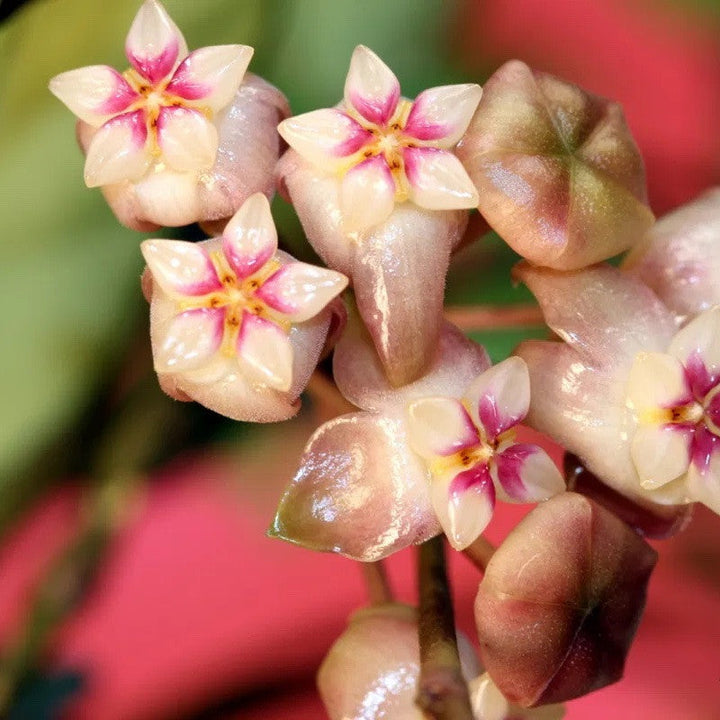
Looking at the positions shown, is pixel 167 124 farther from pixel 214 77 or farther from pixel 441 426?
pixel 441 426

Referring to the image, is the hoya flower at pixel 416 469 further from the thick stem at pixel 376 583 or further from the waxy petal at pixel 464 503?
the thick stem at pixel 376 583

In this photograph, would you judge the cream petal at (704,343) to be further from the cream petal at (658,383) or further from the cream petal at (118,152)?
the cream petal at (118,152)

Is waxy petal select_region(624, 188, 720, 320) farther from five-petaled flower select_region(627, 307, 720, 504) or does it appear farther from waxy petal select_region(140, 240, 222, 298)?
waxy petal select_region(140, 240, 222, 298)

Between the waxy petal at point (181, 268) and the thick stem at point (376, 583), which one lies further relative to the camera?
the thick stem at point (376, 583)

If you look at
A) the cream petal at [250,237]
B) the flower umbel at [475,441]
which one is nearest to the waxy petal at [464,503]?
the flower umbel at [475,441]

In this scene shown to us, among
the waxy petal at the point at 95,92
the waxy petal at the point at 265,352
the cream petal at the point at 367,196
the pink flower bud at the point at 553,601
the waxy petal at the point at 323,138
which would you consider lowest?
the pink flower bud at the point at 553,601

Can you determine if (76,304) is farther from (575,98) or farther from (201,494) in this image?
(575,98)

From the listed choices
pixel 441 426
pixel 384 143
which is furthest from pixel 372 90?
pixel 441 426

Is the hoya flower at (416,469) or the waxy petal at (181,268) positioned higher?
the waxy petal at (181,268)

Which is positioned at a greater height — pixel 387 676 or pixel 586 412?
pixel 586 412
